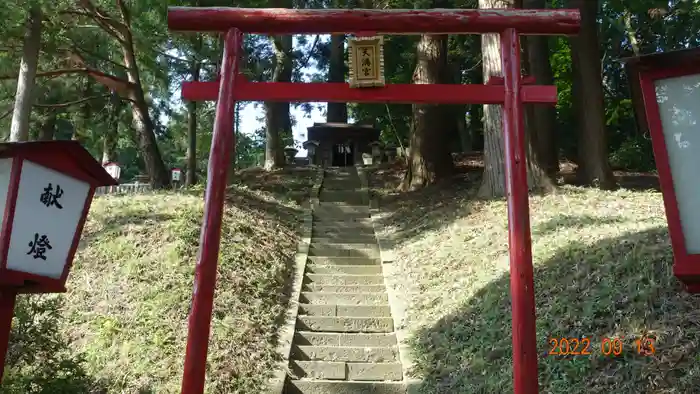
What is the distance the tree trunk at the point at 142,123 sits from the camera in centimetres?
1223

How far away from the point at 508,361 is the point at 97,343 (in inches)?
162

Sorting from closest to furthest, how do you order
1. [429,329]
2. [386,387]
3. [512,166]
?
1. [512,166]
2. [386,387]
3. [429,329]

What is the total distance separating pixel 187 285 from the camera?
7.32m

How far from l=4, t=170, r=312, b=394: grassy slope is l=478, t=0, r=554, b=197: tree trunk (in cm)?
358

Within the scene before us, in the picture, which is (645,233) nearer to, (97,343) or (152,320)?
(152,320)

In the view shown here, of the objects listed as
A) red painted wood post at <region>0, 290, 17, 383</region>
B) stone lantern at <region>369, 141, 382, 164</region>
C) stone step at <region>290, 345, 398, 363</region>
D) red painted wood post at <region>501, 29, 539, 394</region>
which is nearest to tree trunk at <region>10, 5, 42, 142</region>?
stone step at <region>290, 345, 398, 363</region>

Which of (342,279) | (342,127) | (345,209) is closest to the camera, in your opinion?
(342,279)

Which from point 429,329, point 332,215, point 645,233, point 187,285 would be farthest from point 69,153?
point 332,215

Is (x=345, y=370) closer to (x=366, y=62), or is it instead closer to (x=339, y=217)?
(x=366, y=62)

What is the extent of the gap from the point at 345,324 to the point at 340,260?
2160 mm

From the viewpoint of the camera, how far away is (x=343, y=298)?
8312 millimetres

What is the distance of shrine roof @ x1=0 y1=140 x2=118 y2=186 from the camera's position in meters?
3.44

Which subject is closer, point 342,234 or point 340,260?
point 340,260

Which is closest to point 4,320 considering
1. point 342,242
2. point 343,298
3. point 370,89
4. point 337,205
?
point 370,89
